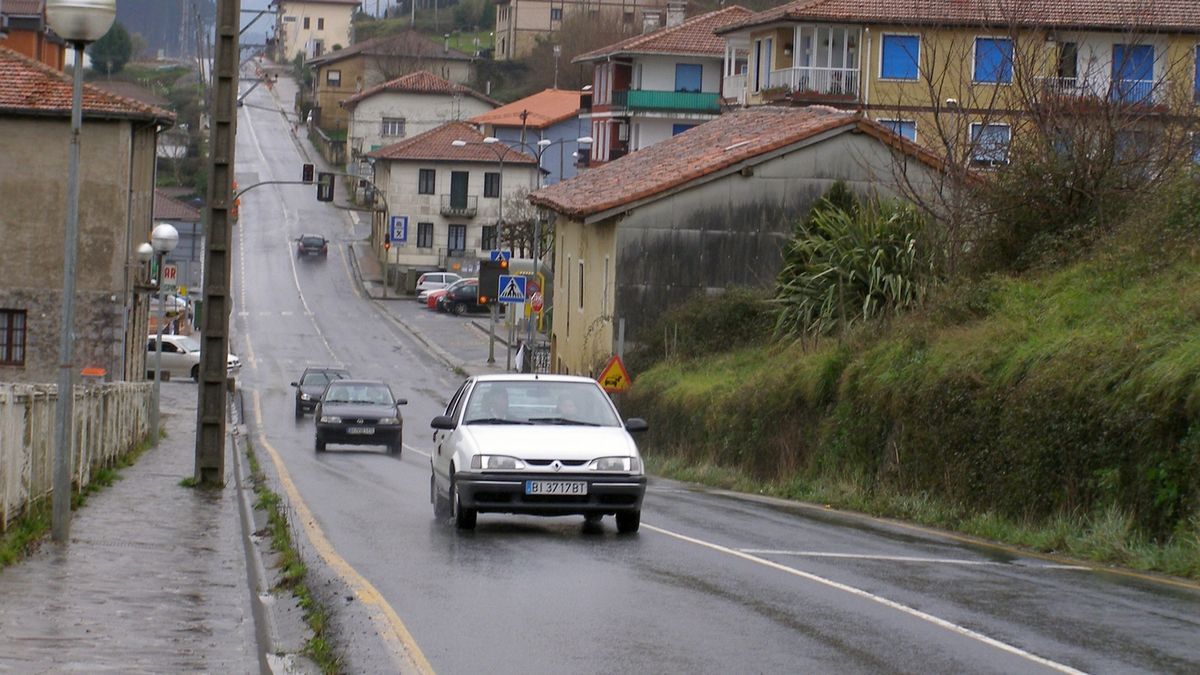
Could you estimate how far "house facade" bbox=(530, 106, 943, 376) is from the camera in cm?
4203

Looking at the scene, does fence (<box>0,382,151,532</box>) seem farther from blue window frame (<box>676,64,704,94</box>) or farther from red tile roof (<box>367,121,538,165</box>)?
red tile roof (<box>367,121,538,165</box>)

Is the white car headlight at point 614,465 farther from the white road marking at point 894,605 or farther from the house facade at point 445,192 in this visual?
the house facade at point 445,192

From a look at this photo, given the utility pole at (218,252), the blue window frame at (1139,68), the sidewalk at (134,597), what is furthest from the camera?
the blue window frame at (1139,68)

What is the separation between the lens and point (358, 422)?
3609 centimetres

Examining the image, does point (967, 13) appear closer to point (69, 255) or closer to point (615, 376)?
point (615, 376)

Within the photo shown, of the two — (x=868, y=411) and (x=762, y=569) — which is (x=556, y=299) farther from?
(x=762, y=569)

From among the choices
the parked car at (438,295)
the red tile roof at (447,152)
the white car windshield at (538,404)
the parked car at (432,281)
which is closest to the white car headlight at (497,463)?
the white car windshield at (538,404)

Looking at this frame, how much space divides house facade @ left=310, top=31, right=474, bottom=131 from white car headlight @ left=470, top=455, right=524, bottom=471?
13216 centimetres

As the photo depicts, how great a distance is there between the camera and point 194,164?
12050 centimetres

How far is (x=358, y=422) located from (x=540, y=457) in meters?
22.1

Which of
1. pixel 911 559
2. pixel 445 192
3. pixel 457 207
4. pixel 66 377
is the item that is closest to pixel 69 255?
pixel 66 377

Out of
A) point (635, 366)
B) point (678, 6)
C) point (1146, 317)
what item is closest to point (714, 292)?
point (635, 366)

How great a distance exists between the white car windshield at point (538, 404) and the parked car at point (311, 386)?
33.1m

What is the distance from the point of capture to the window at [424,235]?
10200cm
